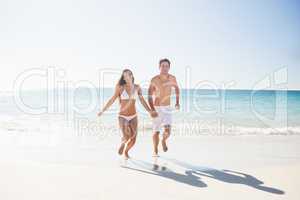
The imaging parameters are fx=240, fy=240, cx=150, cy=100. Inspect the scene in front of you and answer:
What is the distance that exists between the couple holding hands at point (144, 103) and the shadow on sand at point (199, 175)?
54 cm

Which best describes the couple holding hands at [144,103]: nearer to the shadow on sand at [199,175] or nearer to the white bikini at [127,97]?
the white bikini at [127,97]

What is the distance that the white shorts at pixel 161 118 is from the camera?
16.4 feet

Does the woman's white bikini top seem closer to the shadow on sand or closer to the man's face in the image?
the man's face

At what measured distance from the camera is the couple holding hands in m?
4.58

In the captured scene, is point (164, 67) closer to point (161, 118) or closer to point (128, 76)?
point (128, 76)

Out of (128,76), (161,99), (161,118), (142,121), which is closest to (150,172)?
(161,118)

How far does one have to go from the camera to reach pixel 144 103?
15.7 ft

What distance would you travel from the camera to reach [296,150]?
18.8 feet

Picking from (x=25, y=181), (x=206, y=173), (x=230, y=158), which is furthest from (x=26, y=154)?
(x=230, y=158)

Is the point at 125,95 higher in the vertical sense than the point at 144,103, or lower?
higher

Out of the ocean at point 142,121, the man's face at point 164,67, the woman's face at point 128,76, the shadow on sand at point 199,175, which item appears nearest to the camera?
the shadow on sand at point 199,175

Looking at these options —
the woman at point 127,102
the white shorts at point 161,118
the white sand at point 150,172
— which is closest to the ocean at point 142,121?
the white sand at point 150,172

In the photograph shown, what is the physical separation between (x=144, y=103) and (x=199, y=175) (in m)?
1.71

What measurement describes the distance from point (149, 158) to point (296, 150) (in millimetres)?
3584
